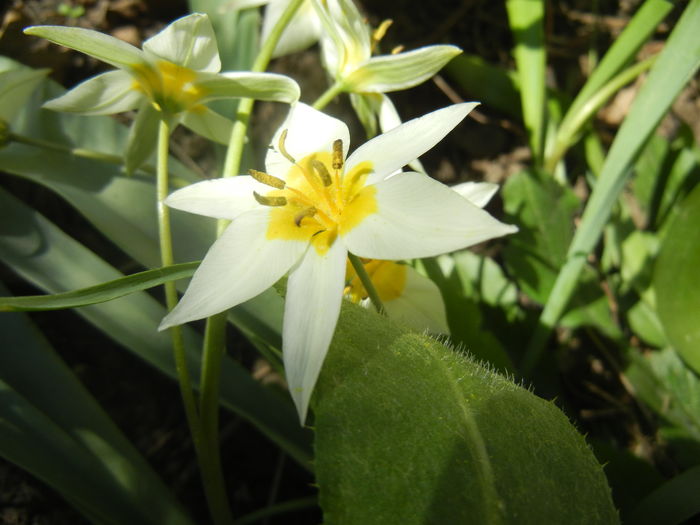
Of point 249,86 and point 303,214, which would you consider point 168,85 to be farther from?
point 303,214

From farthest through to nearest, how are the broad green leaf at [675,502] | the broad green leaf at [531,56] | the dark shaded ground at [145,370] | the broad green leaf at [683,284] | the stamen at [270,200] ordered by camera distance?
the broad green leaf at [531,56] < the dark shaded ground at [145,370] < the broad green leaf at [683,284] < the broad green leaf at [675,502] < the stamen at [270,200]

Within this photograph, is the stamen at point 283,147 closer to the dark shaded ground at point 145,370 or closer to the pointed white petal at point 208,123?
the pointed white petal at point 208,123

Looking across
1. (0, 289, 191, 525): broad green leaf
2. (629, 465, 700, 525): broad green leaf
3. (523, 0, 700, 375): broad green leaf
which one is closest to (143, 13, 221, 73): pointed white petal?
(0, 289, 191, 525): broad green leaf

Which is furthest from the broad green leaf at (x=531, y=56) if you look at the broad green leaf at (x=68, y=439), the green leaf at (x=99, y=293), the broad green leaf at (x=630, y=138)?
the broad green leaf at (x=68, y=439)

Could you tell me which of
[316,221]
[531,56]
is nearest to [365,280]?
[316,221]

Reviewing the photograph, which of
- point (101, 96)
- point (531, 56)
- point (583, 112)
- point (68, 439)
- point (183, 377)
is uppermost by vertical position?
Result: point (101, 96)

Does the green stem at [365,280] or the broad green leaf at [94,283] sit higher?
the green stem at [365,280]

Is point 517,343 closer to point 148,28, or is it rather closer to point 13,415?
point 13,415

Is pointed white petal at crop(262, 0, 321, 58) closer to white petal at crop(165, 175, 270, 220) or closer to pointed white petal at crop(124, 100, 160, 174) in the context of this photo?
pointed white petal at crop(124, 100, 160, 174)
